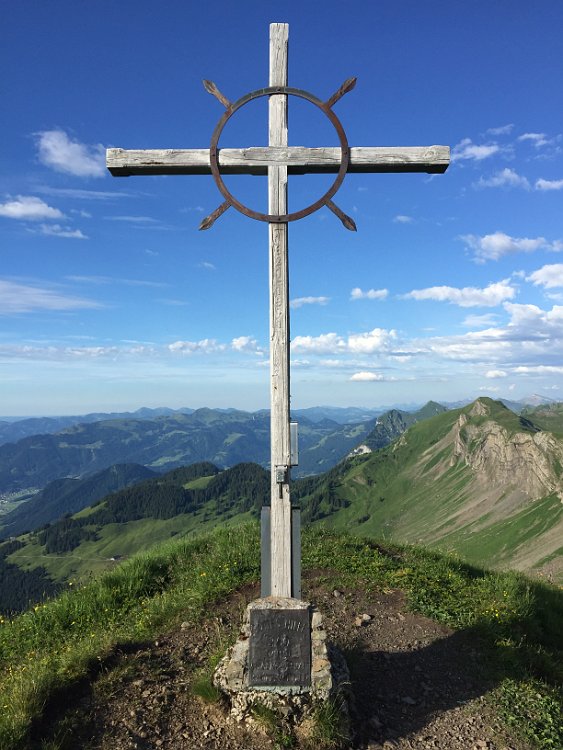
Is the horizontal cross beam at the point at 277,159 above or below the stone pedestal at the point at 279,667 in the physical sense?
above

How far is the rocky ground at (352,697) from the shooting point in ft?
21.3

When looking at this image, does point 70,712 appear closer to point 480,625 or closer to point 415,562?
point 480,625

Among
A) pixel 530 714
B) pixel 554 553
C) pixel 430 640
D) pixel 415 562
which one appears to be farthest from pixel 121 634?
pixel 554 553

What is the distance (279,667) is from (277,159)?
25.6 ft

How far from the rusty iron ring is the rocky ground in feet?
24.3

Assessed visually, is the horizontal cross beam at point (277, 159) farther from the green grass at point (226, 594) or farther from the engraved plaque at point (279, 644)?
the green grass at point (226, 594)

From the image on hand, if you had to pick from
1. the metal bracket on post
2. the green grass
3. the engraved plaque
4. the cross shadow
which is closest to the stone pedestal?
the engraved plaque

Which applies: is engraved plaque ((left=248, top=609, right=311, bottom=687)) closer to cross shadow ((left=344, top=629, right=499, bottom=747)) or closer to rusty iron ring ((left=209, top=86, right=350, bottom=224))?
cross shadow ((left=344, top=629, right=499, bottom=747))

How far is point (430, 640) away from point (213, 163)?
9.90 meters

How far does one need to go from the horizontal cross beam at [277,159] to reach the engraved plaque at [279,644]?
22.7ft

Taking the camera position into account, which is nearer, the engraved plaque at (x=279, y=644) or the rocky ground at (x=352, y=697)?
the rocky ground at (x=352, y=697)

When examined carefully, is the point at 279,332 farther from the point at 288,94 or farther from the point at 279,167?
the point at 288,94

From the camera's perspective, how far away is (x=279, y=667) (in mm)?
7125

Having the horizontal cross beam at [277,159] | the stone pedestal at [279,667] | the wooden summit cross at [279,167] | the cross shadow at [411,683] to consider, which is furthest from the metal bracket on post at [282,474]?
the horizontal cross beam at [277,159]
